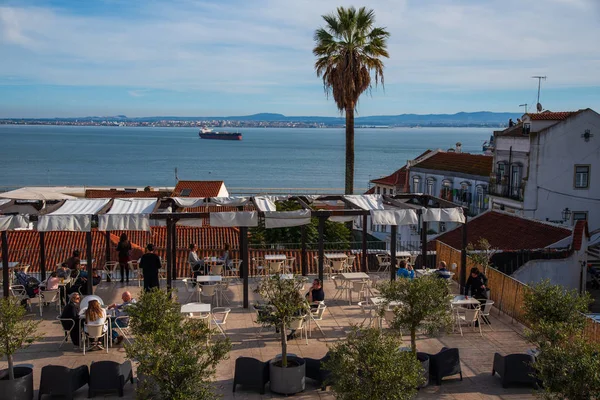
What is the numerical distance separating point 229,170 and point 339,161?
1772 inches

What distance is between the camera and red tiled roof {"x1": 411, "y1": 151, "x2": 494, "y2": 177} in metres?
48.0

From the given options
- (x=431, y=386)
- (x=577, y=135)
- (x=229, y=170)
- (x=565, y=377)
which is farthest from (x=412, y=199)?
(x=229, y=170)

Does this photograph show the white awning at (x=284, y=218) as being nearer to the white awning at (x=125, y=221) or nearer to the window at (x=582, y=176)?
the white awning at (x=125, y=221)

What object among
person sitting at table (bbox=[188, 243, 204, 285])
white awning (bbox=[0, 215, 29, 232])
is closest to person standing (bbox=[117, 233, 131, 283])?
person sitting at table (bbox=[188, 243, 204, 285])

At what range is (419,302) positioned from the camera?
10.2 meters

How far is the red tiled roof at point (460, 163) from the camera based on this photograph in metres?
48.0

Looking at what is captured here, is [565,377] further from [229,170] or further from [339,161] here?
[339,161]

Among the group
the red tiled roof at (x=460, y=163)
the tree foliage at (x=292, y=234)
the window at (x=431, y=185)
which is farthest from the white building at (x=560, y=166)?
the tree foliage at (x=292, y=234)

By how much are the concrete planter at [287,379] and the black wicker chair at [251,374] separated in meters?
0.16

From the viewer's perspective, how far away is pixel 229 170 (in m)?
157

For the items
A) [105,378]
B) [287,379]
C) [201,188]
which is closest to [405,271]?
[287,379]

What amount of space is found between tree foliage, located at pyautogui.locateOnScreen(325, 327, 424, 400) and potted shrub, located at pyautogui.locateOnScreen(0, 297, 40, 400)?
472cm

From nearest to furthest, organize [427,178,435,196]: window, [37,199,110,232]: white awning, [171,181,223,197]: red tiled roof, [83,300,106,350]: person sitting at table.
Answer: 1. [83,300,106,350]: person sitting at table
2. [37,199,110,232]: white awning
3. [171,181,223,197]: red tiled roof
4. [427,178,435,196]: window

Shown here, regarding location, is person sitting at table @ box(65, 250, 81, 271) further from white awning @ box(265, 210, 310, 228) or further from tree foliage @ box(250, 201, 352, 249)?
tree foliage @ box(250, 201, 352, 249)
